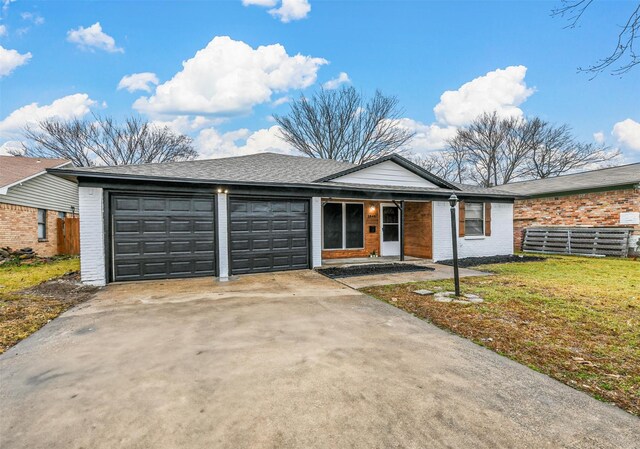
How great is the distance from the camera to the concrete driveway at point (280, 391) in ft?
6.37

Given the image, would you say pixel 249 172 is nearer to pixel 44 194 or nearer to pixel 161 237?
pixel 161 237

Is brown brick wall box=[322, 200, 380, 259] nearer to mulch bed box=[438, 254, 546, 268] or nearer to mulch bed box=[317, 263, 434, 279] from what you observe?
mulch bed box=[317, 263, 434, 279]

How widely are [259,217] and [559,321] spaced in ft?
22.9

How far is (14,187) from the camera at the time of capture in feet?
38.4

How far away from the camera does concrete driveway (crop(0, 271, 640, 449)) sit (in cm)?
194

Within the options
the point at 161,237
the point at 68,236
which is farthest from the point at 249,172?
the point at 68,236

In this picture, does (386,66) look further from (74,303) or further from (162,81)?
(74,303)

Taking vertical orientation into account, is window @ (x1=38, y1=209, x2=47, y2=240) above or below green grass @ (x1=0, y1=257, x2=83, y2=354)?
above

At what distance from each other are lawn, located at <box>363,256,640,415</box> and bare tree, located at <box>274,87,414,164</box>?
59.8 ft

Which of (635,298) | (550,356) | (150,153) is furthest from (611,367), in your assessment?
(150,153)

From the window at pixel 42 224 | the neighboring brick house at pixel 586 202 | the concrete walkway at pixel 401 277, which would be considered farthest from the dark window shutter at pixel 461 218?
→ the window at pixel 42 224

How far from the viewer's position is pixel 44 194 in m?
13.5

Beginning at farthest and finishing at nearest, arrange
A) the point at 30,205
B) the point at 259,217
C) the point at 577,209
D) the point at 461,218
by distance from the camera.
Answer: the point at 577,209 < the point at 30,205 < the point at 461,218 < the point at 259,217

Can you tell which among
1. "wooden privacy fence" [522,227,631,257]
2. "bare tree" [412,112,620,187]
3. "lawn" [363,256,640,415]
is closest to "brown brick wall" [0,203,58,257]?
"lawn" [363,256,640,415]
